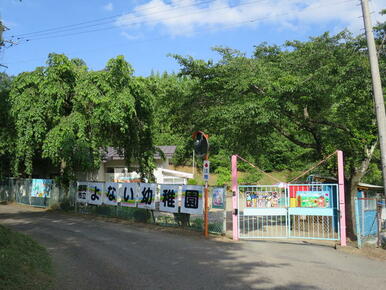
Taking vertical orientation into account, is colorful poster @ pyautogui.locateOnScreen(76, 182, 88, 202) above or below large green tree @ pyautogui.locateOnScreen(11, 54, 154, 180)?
below

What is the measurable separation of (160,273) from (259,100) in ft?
25.1

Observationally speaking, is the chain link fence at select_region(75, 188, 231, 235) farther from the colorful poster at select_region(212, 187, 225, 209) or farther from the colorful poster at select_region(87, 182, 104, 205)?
the colorful poster at select_region(87, 182, 104, 205)

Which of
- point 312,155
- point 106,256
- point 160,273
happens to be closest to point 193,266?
point 160,273

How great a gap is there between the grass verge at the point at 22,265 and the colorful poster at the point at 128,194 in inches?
274

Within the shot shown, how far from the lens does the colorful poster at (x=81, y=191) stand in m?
18.2

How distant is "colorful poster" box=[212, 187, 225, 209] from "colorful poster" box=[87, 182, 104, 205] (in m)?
7.12

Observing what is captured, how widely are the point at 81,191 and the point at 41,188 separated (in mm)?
4485

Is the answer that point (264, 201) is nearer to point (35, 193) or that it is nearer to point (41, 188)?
point (41, 188)

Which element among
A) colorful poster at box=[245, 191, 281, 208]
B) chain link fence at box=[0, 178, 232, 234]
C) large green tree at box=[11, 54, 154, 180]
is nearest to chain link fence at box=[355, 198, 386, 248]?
colorful poster at box=[245, 191, 281, 208]

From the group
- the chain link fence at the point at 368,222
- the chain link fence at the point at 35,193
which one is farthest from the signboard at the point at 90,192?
the chain link fence at the point at 368,222

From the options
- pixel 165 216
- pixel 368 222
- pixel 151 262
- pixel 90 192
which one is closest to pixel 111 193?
pixel 90 192

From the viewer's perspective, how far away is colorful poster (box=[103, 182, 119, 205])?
16.5 metres

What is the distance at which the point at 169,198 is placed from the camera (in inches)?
547

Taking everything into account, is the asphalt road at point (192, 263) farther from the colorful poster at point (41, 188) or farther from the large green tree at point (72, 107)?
the colorful poster at point (41, 188)
